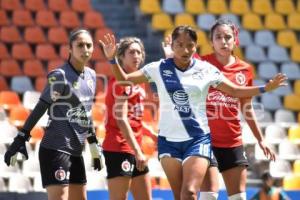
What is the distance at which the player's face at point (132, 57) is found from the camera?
7.82 metres

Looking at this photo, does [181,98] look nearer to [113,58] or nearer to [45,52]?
[113,58]

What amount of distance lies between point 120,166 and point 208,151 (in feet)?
3.69

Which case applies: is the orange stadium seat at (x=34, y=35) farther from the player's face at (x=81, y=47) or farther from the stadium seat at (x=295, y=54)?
the player's face at (x=81, y=47)

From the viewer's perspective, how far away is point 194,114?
23.0ft

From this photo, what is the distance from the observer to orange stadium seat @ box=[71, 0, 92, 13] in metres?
16.2

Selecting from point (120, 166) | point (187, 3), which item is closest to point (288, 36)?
point (187, 3)

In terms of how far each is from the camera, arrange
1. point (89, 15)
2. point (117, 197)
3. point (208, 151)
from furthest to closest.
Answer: point (89, 15) → point (117, 197) → point (208, 151)

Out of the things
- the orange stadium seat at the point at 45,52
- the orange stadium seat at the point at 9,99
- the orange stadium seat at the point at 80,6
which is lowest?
the orange stadium seat at the point at 9,99

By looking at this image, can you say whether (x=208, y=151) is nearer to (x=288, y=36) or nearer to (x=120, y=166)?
(x=120, y=166)

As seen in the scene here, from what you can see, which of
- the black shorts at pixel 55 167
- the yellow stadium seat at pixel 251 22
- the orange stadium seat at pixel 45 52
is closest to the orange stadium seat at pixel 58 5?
the orange stadium seat at pixel 45 52

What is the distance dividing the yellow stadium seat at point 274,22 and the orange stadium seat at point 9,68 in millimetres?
5231

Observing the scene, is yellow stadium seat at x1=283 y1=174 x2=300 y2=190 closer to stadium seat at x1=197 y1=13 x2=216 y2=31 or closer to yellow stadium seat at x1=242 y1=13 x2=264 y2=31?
stadium seat at x1=197 y1=13 x2=216 y2=31

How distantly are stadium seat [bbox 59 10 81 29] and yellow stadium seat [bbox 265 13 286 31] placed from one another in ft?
12.4

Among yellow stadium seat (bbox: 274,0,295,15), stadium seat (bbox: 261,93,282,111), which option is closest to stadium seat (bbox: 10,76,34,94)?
stadium seat (bbox: 261,93,282,111)
